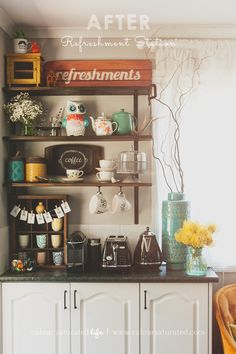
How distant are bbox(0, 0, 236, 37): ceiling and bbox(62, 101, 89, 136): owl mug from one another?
60 centimetres

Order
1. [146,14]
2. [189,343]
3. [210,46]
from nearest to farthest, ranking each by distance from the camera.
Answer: [189,343], [146,14], [210,46]

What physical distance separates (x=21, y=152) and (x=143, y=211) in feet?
3.32

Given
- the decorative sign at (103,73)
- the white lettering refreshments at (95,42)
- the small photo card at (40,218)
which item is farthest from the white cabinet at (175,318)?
the white lettering refreshments at (95,42)

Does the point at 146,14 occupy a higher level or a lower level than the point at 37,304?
higher

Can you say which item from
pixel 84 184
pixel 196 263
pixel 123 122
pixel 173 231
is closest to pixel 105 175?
pixel 84 184

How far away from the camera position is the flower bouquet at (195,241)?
9.00 ft

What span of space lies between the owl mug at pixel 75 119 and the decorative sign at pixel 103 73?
0.19 m

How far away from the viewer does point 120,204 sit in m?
2.97

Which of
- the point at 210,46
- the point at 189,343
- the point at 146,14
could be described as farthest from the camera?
the point at 210,46

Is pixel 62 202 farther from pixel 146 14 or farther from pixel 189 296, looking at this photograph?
pixel 146 14

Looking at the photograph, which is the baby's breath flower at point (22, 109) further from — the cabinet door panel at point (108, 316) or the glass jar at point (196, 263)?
the glass jar at point (196, 263)

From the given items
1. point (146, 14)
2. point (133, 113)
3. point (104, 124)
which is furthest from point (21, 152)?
point (146, 14)

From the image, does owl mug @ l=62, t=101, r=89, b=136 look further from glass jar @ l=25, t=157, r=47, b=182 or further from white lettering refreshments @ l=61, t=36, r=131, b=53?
white lettering refreshments @ l=61, t=36, r=131, b=53

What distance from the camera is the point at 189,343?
2.74 metres
